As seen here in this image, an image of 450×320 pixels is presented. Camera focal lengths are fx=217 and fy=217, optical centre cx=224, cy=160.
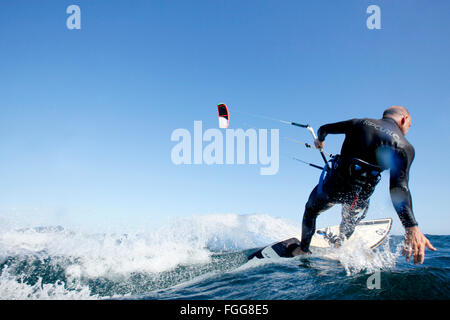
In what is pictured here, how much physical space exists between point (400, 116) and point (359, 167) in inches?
43.5

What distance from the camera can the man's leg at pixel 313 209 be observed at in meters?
4.36

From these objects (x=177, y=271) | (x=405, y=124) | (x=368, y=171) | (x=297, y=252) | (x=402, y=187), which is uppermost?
(x=405, y=124)

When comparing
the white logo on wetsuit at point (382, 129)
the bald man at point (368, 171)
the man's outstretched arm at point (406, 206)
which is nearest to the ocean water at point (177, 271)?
the man's outstretched arm at point (406, 206)

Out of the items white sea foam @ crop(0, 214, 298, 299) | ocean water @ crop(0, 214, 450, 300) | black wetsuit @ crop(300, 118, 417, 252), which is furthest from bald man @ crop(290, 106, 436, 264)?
white sea foam @ crop(0, 214, 298, 299)

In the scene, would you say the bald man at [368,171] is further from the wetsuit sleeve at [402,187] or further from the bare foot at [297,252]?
the bare foot at [297,252]

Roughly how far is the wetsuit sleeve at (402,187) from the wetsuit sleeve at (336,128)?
911 millimetres

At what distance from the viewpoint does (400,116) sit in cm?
364

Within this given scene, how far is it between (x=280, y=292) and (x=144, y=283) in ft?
11.5

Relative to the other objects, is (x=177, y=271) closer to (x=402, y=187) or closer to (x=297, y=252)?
(x=297, y=252)

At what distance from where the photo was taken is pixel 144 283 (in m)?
5.18

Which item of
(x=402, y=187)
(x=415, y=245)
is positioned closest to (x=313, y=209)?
(x=402, y=187)

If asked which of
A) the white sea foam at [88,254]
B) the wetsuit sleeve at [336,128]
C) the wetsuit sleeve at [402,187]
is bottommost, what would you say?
the white sea foam at [88,254]

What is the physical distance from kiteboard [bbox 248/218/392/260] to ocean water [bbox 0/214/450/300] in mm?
414
